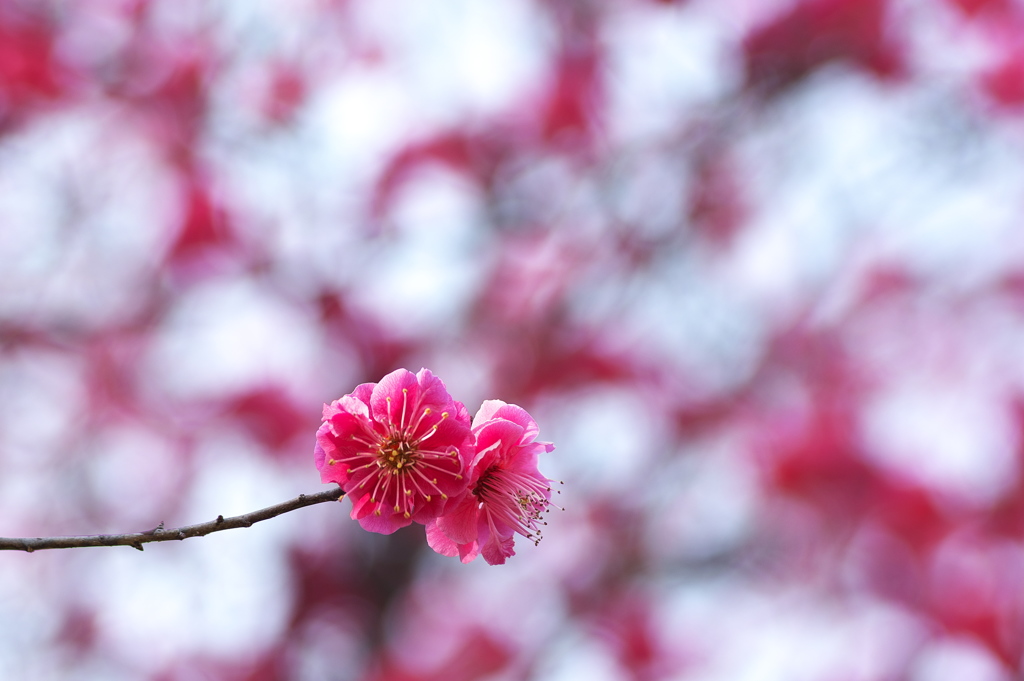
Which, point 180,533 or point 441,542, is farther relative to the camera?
point 441,542

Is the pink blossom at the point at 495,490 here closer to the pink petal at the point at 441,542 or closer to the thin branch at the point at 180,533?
the pink petal at the point at 441,542

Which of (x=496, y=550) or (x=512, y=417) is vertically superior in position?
(x=512, y=417)

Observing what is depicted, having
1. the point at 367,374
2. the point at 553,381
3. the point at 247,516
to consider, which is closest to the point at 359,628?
the point at 367,374

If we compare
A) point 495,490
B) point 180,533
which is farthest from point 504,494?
point 180,533

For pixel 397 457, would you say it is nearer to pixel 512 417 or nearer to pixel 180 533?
pixel 512 417

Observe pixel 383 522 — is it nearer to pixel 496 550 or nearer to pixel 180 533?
pixel 496 550

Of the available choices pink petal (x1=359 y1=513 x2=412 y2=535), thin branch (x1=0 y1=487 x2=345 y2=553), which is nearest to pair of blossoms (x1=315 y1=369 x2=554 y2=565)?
pink petal (x1=359 y1=513 x2=412 y2=535)

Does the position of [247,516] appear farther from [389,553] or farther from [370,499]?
[389,553]
